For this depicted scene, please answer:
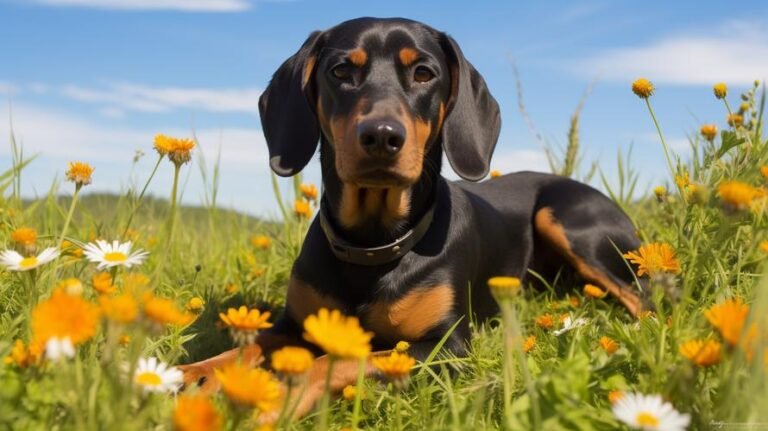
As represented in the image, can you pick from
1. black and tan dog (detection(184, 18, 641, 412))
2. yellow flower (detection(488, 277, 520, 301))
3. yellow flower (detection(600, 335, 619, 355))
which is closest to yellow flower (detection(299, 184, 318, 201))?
black and tan dog (detection(184, 18, 641, 412))

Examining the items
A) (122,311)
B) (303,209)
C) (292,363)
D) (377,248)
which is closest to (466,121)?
(377,248)

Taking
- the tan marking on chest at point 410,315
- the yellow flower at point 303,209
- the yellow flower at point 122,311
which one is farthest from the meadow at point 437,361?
the yellow flower at point 303,209

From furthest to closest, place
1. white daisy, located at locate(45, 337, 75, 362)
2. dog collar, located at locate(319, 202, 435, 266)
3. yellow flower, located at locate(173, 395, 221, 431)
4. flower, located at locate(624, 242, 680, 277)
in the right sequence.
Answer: dog collar, located at locate(319, 202, 435, 266), flower, located at locate(624, 242, 680, 277), white daisy, located at locate(45, 337, 75, 362), yellow flower, located at locate(173, 395, 221, 431)

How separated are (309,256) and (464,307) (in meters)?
0.72

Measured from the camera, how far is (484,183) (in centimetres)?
472

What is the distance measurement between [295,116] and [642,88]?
1457mm

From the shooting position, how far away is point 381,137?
253cm

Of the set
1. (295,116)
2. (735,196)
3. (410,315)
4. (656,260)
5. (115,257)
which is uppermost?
(295,116)

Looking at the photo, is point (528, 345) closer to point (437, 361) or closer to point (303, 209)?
point (437, 361)

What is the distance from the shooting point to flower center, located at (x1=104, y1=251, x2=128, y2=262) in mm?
1946

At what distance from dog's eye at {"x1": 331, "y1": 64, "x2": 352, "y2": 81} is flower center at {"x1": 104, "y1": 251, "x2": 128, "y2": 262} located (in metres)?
1.39

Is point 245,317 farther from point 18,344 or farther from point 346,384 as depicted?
point 346,384

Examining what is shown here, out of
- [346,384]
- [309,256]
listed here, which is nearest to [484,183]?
[309,256]

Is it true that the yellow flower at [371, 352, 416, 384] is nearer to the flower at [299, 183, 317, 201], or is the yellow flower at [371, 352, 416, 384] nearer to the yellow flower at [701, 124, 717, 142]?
the yellow flower at [701, 124, 717, 142]
